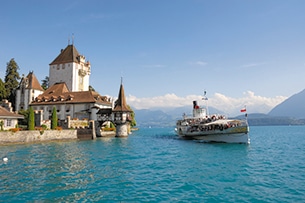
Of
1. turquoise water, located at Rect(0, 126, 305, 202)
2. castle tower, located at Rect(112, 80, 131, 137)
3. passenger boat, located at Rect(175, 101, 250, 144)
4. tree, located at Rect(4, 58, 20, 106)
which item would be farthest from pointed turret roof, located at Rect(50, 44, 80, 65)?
turquoise water, located at Rect(0, 126, 305, 202)

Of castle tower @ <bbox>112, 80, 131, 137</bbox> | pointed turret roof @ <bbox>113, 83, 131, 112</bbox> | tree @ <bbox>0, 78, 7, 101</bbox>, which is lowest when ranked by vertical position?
castle tower @ <bbox>112, 80, 131, 137</bbox>

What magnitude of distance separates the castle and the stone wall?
20.7ft

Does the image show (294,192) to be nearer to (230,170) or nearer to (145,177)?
(230,170)

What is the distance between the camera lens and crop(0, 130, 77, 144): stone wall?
37.1m

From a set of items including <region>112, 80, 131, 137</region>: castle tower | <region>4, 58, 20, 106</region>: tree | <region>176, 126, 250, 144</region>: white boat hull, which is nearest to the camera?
<region>176, 126, 250, 144</region>: white boat hull

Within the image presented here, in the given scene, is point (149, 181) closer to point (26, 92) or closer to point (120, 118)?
point (120, 118)

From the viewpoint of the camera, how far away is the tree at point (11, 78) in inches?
2798

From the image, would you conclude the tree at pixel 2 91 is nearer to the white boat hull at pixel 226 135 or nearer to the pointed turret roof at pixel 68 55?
the pointed turret roof at pixel 68 55

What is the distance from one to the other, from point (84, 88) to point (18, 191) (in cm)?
6730

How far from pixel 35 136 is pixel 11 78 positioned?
41.7 metres

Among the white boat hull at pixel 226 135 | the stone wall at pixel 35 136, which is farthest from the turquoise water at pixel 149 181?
the white boat hull at pixel 226 135

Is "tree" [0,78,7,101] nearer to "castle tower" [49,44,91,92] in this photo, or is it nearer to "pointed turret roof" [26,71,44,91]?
"pointed turret roof" [26,71,44,91]

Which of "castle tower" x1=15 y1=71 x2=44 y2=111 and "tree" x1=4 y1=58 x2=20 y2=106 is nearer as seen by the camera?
"castle tower" x1=15 y1=71 x2=44 y2=111

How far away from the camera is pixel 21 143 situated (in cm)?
3862
